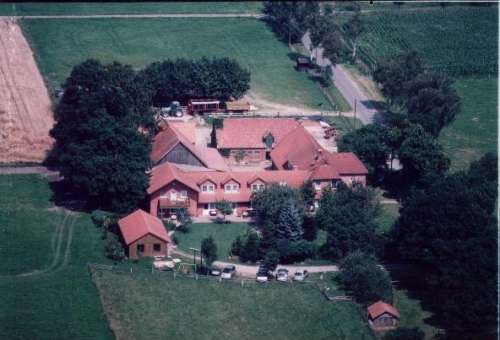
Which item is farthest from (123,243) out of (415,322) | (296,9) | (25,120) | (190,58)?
(296,9)

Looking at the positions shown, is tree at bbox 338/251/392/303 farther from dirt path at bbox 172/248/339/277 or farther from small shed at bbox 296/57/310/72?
small shed at bbox 296/57/310/72

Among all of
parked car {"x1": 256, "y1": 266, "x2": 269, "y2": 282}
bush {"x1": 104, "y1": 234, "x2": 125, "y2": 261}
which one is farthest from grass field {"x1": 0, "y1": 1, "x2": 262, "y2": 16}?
parked car {"x1": 256, "y1": 266, "x2": 269, "y2": 282}

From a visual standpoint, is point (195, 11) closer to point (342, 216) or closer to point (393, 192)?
point (393, 192)

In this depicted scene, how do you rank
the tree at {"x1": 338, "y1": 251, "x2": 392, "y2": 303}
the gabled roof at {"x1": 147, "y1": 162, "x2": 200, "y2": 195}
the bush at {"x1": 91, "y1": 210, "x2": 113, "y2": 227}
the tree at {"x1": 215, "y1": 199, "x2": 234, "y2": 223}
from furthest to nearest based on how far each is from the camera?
the gabled roof at {"x1": 147, "y1": 162, "x2": 200, "y2": 195}
the tree at {"x1": 215, "y1": 199, "x2": 234, "y2": 223}
the bush at {"x1": 91, "y1": 210, "x2": 113, "y2": 227}
the tree at {"x1": 338, "y1": 251, "x2": 392, "y2": 303}

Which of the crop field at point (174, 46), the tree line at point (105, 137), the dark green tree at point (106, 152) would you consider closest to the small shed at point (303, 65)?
the crop field at point (174, 46)

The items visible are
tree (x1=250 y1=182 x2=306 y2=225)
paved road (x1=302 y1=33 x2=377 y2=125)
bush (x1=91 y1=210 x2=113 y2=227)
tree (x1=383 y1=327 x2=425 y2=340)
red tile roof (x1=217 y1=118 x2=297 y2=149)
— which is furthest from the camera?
paved road (x1=302 y1=33 x2=377 y2=125)
